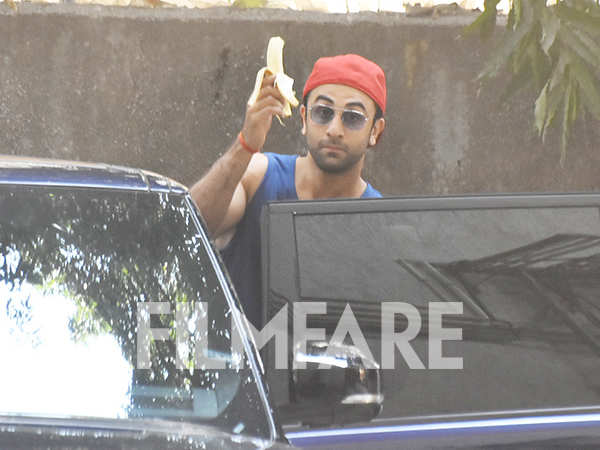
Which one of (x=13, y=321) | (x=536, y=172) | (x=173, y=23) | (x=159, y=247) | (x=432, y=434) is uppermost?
(x=173, y=23)

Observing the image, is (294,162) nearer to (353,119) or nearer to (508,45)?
(353,119)

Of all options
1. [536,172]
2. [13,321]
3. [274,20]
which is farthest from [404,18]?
[13,321]

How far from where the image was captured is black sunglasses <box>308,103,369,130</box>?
391 centimetres

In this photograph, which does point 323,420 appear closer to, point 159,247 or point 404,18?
point 159,247

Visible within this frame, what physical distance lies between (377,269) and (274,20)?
3.37 m

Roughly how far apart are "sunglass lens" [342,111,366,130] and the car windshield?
164 centimetres

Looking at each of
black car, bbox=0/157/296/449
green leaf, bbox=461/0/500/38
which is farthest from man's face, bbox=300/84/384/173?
green leaf, bbox=461/0/500/38

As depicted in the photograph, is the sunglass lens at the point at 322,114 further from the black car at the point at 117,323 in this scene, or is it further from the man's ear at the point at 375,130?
the black car at the point at 117,323

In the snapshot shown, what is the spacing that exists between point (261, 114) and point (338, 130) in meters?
0.31

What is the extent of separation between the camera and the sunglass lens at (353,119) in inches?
155

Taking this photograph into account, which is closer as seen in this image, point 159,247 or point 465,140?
point 159,247

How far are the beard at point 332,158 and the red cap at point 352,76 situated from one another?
25 centimetres

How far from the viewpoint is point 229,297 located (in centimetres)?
231

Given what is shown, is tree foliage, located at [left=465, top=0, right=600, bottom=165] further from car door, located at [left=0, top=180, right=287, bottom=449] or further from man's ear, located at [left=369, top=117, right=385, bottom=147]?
car door, located at [left=0, top=180, right=287, bottom=449]
